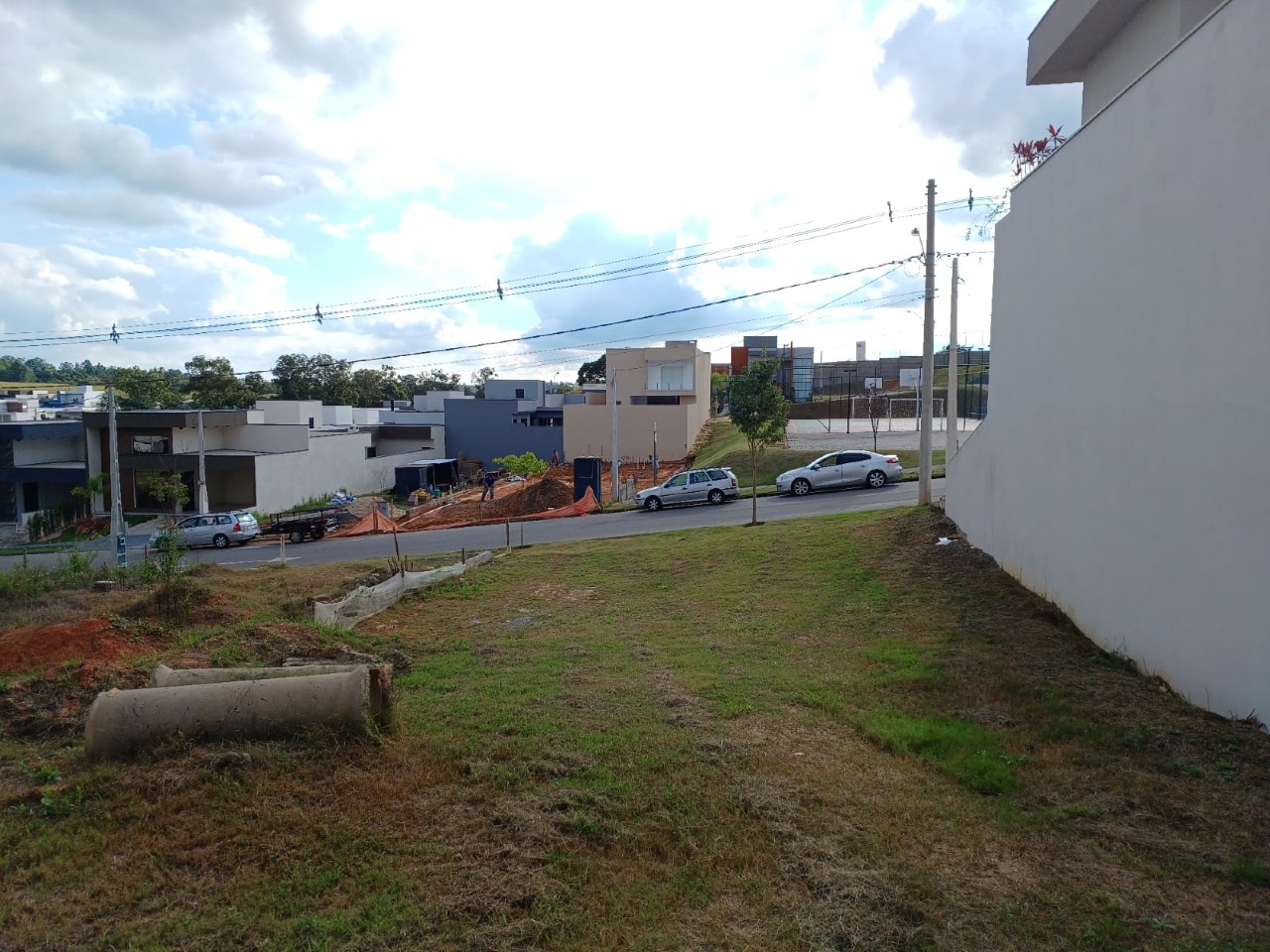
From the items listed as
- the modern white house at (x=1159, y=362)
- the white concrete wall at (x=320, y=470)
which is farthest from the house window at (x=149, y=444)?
the modern white house at (x=1159, y=362)

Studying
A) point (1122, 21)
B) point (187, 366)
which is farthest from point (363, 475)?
point (1122, 21)

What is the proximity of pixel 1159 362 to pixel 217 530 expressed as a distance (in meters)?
33.2

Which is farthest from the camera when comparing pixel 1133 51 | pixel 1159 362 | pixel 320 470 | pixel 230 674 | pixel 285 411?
pixel 285 411

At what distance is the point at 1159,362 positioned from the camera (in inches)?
322

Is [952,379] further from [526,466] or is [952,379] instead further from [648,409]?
[648,409]

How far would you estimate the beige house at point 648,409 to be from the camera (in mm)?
52625

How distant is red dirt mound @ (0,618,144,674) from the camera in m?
9.64

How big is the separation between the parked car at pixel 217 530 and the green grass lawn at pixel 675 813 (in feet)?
81.3

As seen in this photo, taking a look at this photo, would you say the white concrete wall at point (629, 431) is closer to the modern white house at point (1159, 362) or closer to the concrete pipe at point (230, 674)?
the modern white house at point (1159, 362)

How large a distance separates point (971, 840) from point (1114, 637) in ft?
15.8

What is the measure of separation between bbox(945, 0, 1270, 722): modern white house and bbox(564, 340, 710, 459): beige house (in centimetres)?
3554

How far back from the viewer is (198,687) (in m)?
6.76

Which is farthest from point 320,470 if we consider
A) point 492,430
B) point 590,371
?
point 590,371

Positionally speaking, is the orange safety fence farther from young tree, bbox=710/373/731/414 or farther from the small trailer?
young tree, bbox=710/373/731/414
